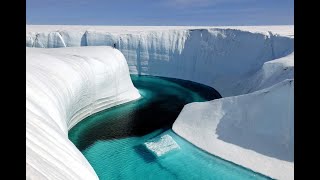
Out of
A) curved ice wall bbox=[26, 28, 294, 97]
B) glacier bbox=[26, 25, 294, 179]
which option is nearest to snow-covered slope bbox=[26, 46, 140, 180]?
glacier bbox=[26, 25, 294, 179]

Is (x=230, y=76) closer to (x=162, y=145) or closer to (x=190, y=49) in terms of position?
(x=190, y=49)

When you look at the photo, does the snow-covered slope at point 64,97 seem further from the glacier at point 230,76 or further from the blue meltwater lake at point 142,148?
the blue meltwater lake at point 142,148

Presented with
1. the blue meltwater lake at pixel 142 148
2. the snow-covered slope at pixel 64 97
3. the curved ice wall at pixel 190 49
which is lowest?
the blue meltwater lake at pixel 142 148

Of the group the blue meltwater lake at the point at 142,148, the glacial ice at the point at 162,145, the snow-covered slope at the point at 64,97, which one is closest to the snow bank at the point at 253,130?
the blue meltwater lake at the point at 142,148

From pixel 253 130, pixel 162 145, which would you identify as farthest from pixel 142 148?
pixel 253 130

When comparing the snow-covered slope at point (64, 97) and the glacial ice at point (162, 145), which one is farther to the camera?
the glacial ice at point (162, 145)

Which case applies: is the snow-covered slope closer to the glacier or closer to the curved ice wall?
the glacier

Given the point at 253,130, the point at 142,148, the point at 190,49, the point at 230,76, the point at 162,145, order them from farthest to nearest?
the point at 190,49, the point at 230,76, the point at 142,148, the point at 162,145, the point at 253,130
